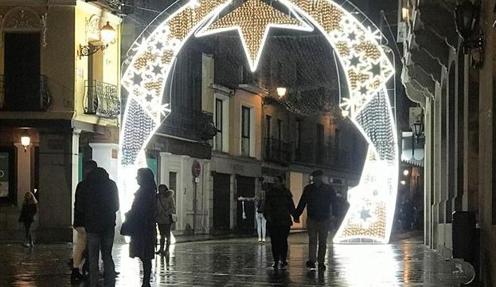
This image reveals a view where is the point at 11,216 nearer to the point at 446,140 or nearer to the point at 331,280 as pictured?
the point at 446,140

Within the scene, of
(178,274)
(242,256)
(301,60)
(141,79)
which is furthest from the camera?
(301,60)

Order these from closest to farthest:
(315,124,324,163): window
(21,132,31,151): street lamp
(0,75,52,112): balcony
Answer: (0,75,52,112): balcony < (21,132,31,151): street lamp < (315,124,324,163): window

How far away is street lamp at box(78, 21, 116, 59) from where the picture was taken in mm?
29203

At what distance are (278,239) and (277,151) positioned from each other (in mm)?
35055

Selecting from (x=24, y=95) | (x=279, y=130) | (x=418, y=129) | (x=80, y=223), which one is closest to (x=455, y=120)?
(x=80, y=223)

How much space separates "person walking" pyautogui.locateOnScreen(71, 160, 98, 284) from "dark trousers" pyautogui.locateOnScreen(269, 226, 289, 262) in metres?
4.13

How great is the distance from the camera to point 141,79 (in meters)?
25.2

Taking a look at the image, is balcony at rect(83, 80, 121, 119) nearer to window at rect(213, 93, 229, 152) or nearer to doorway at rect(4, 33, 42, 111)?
doorway at rect(4, 33, 42, 111)

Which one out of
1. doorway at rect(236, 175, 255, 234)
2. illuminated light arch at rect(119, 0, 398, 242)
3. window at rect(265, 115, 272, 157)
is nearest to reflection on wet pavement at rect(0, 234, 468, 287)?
illuminated light arch at rect(119, 0, 398, 242)

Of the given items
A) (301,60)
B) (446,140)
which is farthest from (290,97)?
(446,140)

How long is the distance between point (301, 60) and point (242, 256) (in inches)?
1067

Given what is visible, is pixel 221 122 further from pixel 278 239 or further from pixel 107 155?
pixel 278 239

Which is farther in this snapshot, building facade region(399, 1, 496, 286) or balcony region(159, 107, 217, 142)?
balcony region(159, 107, 217, 142)

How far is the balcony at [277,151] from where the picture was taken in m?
50.5
